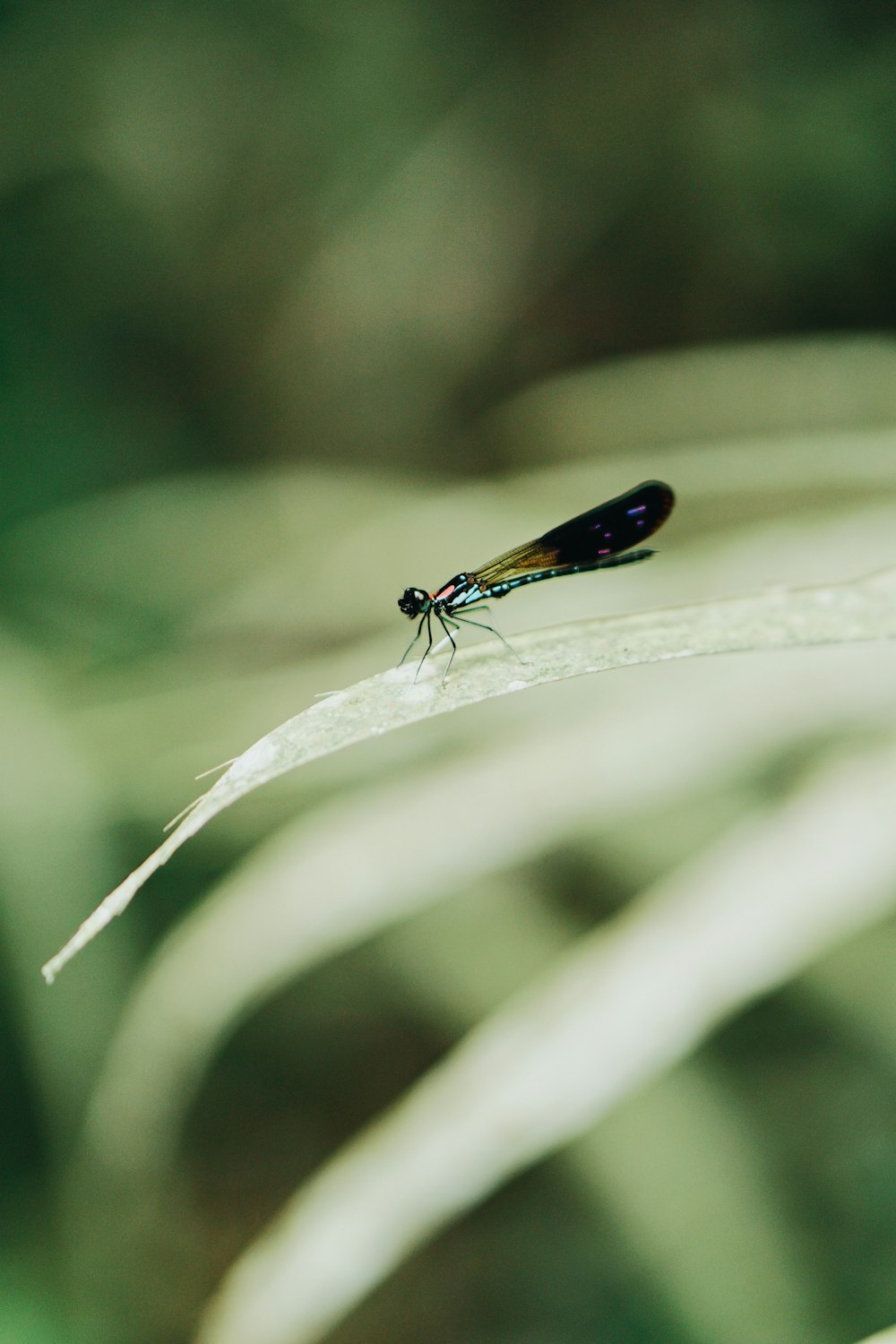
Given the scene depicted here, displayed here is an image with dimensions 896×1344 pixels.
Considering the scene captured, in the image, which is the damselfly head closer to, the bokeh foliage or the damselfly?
the damselfly

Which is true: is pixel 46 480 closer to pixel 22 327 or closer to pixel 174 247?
pixel 22 327

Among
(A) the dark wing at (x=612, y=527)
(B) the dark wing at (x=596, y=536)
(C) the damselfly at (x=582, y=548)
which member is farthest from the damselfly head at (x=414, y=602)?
(A) the dark wing at (x=612, y=527)

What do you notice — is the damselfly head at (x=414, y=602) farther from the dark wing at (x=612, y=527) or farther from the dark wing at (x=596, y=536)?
the dark wing at (x=612, y=527)

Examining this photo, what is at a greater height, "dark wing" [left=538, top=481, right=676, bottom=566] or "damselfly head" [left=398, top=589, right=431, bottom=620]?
"damselfly head" [left=398, top=589, right=431, bottom=620]

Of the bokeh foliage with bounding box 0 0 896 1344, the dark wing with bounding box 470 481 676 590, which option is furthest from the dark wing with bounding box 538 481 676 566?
the bokeh foliage with bounding box 0 0 896 1344

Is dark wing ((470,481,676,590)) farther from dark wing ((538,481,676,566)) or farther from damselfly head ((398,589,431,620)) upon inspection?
damselfly head ((398,589,431,620))

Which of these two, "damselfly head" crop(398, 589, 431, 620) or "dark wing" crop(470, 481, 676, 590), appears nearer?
"dark wing" crop(470, 481, 676, 590)
